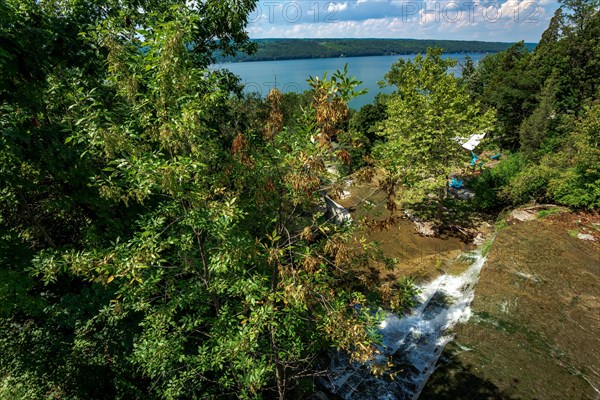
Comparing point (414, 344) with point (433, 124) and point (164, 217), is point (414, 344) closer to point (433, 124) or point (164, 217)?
point (164, 217)

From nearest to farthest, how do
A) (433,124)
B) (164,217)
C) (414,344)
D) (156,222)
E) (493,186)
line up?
(156,222) < (164,217) < (414,344) < (433,124) < (493,186)

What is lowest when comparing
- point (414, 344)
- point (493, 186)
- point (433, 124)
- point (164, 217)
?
point (414, 344)

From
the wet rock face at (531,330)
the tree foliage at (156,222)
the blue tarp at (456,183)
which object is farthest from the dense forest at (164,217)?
the blue tarp at (456,183)

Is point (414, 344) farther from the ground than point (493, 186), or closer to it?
closer to it

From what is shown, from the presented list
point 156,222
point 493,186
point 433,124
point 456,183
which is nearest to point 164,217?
point 156,222

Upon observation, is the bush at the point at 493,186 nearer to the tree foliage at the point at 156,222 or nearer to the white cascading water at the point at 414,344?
the white cascading water at the point at 414,344
